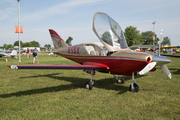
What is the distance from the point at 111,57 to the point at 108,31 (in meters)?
1.27

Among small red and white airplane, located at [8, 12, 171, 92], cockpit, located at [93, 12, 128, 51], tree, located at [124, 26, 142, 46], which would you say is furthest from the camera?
tree, located at [124, 26, 142, 46]

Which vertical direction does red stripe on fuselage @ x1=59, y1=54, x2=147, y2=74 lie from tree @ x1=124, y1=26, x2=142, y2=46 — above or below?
below

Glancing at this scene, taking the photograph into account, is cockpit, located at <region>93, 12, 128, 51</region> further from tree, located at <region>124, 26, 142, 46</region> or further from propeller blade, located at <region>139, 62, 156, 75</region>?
tree, located at <region>124, 26, 142, 46</region>

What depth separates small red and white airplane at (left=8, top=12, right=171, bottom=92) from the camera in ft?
16.9

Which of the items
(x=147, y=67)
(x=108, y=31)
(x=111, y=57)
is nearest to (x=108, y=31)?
(x=108, y=31)

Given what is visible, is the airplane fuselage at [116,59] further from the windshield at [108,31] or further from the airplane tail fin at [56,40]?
the airplane tail fin at [56,40]

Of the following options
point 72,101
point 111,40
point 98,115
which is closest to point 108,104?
point 98,115

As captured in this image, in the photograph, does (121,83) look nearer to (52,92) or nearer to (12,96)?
(52,92)

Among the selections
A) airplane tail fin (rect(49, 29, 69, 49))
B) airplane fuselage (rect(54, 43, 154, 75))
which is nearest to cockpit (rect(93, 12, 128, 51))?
airplane fuselage (rect(54, 43, 154, 75))

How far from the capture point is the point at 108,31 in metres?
6.44

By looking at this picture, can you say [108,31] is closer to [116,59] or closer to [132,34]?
[116,59]

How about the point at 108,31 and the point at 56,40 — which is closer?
the point at 108,31

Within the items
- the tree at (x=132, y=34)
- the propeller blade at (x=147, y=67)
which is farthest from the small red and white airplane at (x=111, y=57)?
the tree at (x=132, y=34)

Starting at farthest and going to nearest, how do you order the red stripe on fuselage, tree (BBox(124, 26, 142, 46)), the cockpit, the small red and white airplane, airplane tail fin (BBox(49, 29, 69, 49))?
tree (BBox(124, 26, 142, 46)) → airplane tail fin (BBox(49, 29, 69, 49)) → the cockpit → the red stripe on fuselage → the small red and white airplane
